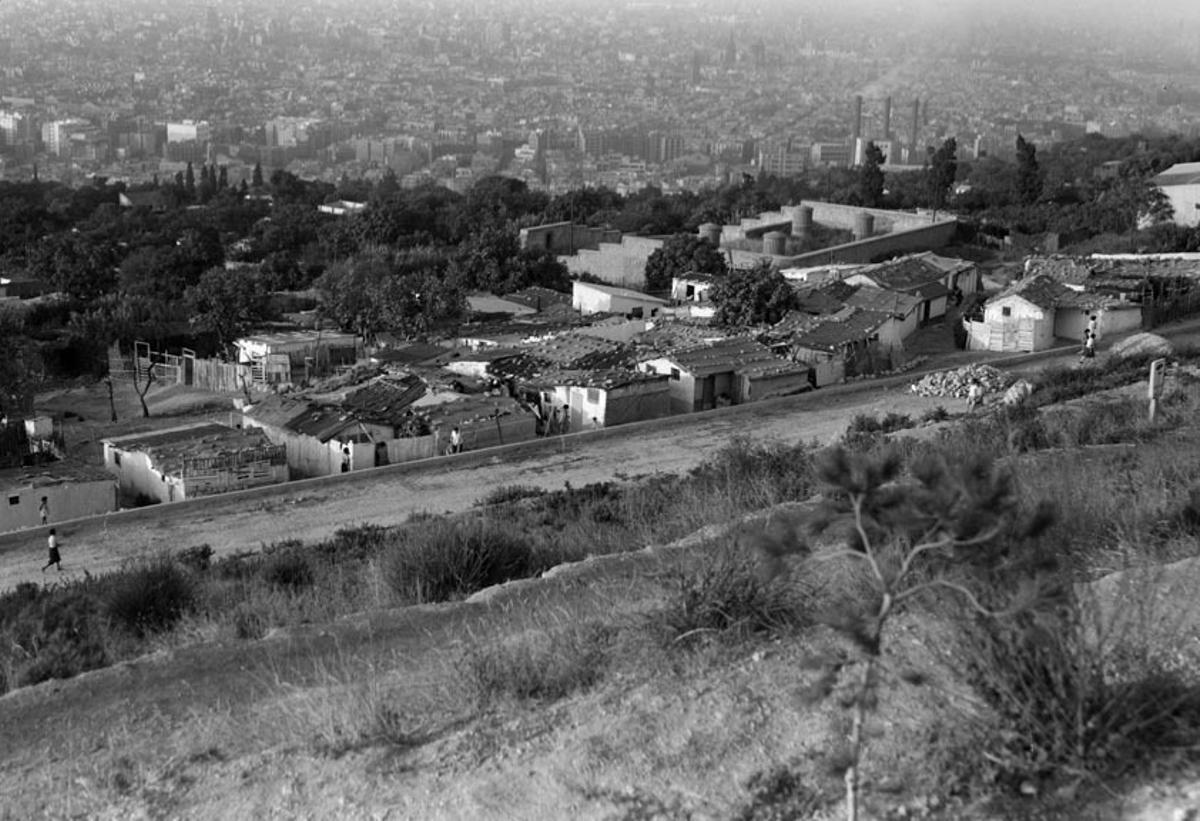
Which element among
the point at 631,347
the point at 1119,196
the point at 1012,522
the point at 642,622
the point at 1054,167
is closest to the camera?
the point at 1012,522

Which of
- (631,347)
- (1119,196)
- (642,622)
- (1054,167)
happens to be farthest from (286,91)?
(642,622)

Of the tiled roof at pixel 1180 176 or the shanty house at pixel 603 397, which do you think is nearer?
the shanty house at pixel 603 397

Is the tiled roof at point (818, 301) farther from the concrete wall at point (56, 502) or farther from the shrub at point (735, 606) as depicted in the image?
the shrub at point (735, 606)

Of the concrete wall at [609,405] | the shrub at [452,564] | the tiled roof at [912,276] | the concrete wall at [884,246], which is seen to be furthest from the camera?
the concrete wall at [884,246]

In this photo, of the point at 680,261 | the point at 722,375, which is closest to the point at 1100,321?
the point at 722,375

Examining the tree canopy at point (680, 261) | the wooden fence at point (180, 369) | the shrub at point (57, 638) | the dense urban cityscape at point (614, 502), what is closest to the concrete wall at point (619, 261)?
the dense urban cityscape at point (614, 502)

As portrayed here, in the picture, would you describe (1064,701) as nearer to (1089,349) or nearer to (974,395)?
(974,395)

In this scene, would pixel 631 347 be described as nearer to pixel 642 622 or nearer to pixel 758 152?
pixel 642 622
